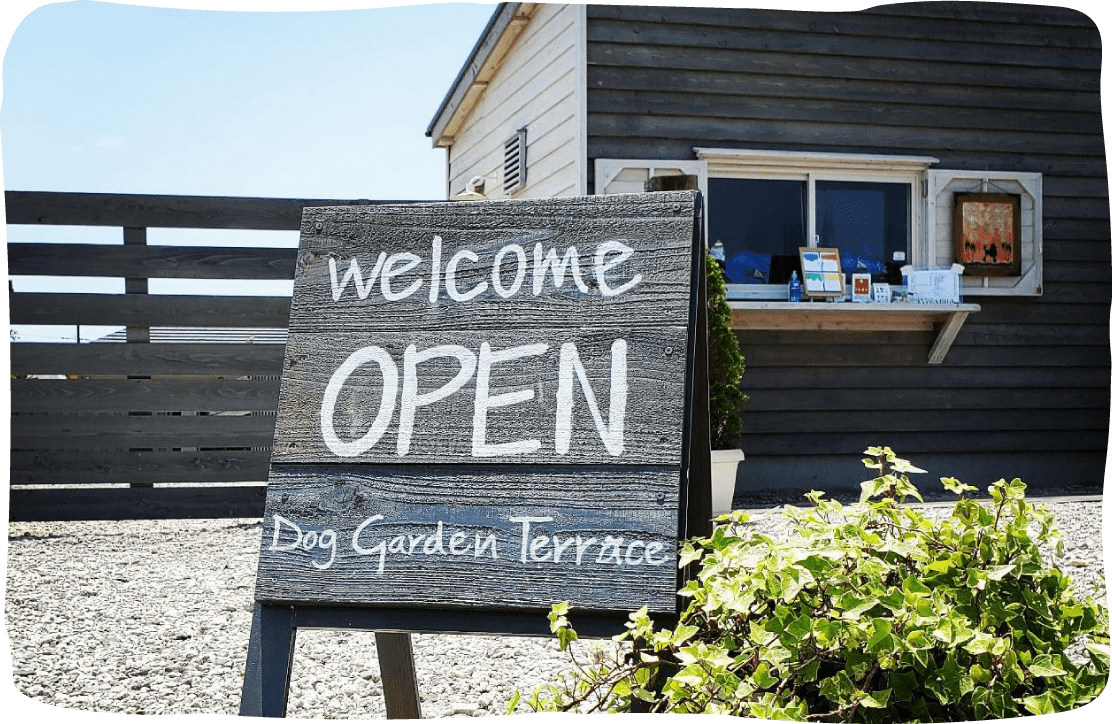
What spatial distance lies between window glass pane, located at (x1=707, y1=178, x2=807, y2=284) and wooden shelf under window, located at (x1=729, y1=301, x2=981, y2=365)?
0.63 ft

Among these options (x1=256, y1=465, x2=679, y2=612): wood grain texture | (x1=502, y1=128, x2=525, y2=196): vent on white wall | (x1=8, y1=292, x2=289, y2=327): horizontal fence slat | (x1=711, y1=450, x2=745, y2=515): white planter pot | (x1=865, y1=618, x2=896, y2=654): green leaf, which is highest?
(x1=502, y1=128, x2=525, y2=196): vent on white wall

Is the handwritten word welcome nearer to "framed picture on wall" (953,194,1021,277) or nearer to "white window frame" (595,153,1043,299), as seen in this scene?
"white window frame" (595,153,1043,299)

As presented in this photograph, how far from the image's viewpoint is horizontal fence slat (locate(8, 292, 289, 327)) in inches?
179

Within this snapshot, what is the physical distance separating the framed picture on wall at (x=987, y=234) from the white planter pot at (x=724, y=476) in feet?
6.82

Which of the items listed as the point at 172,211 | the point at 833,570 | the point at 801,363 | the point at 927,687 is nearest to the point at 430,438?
the point at 833,570

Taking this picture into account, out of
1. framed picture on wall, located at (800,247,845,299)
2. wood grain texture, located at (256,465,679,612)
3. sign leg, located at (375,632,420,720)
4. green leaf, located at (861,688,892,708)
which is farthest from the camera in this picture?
framed picture on wall, located at (800,247,845,299)

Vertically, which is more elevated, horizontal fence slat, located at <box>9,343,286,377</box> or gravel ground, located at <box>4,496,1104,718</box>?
horizontal fence slat, located at <box>9,343,286,377</box>

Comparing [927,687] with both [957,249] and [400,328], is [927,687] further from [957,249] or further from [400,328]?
[957,249]

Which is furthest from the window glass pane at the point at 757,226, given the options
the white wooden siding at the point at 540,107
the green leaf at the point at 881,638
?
the green leaf at the point at 881,638

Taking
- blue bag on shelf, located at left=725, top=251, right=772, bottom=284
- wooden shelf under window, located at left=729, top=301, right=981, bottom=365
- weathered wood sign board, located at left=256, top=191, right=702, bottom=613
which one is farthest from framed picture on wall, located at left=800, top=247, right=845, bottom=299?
weathered wood sign board, located at left=256, top=191, right=702, bottom=613

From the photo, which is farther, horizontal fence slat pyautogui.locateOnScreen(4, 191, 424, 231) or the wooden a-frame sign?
horizontal fence slat pyautogui.locateOnScreen(4, 191, 424, 231)

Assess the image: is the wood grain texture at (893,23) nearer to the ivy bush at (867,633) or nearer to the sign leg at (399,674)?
the sign leg at (399,674)

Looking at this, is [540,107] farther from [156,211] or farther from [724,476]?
[724,476]

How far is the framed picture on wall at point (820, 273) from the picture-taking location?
17.5 ft
